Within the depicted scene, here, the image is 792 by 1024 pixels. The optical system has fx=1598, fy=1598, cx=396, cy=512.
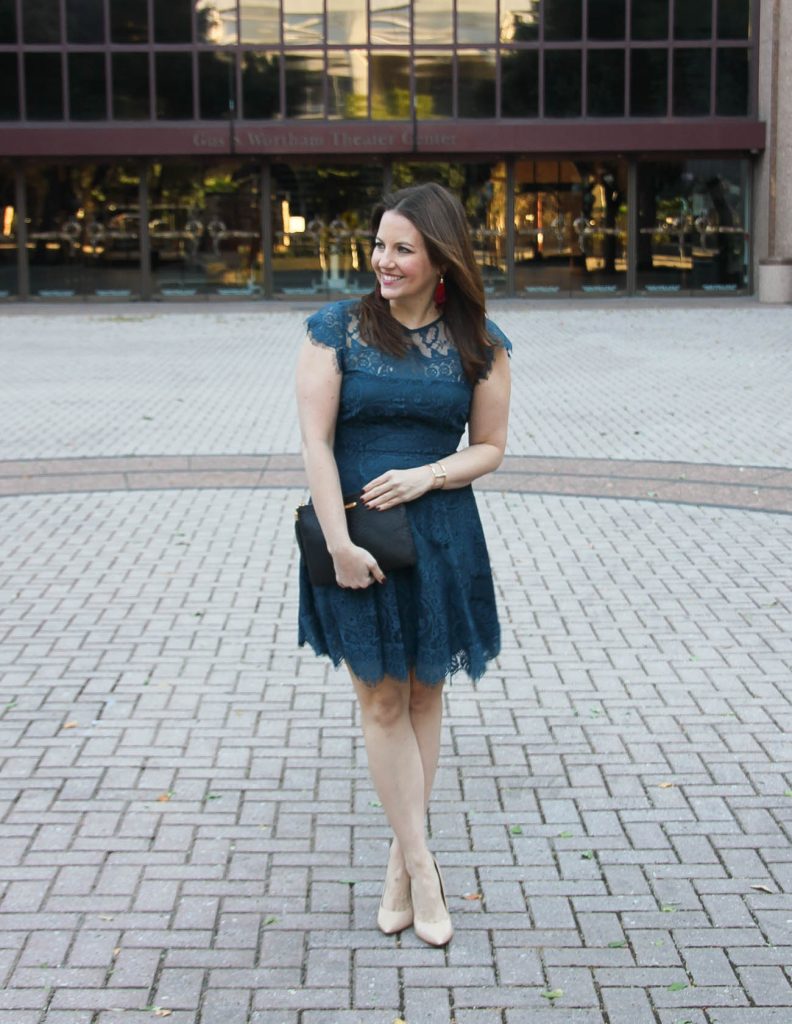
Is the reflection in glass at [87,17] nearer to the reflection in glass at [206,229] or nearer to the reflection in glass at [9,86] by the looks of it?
the reflection in glass at [9,86]

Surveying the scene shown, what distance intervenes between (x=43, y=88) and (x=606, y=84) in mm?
10874

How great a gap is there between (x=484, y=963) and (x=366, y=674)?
31.4 inches

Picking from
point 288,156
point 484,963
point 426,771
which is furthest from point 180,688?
point 288,156

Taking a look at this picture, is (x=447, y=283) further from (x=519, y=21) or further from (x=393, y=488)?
(x=519, y=21)

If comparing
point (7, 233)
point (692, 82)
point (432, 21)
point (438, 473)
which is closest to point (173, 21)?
point (432, 21)

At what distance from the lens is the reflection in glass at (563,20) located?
3073 centimetres

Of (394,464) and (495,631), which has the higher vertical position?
(394,464)

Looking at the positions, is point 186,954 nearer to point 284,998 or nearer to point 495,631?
point 284,998

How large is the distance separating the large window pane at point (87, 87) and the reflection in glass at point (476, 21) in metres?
6.96

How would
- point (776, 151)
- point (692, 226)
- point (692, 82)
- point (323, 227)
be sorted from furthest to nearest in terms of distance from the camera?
point (323, 227) < point (692, 226) < point (692, 82) < point (776, 151)

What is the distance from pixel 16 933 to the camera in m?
4.26

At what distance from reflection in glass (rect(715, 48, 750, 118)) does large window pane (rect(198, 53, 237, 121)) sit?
9376mm

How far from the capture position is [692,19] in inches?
1208

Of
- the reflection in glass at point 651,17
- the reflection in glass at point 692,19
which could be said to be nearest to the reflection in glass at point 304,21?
the reflection in glass at point 651,17
